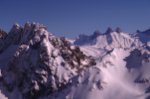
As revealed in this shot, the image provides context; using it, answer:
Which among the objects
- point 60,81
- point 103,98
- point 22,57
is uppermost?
point 22,57

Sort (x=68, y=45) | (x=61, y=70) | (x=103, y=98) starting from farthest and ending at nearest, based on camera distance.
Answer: (x=68, y=45) < (x=61, y=70) < (x=103, y=98)

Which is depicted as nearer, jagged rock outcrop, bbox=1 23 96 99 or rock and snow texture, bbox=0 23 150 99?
rock and snow texture, bbox=0 23 150 99

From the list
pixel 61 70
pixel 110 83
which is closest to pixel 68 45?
pixel 61 70

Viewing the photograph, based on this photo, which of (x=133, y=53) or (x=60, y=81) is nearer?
(x=60, y=81)

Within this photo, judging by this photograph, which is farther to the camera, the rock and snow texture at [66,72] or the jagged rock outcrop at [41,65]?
the jagged rock outcrop at [41,65]

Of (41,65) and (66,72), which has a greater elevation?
(41,65)

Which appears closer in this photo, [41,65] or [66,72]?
[66,72]

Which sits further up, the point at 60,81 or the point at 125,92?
the point at 60,81

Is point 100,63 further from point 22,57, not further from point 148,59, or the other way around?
point 22,57
